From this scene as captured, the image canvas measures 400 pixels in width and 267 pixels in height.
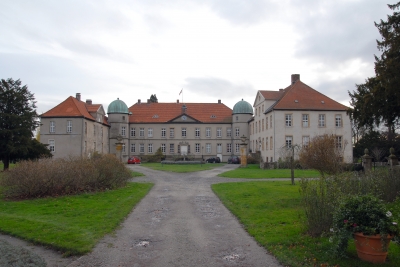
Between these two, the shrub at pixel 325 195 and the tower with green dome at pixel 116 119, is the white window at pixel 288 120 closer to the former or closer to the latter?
the tower with green dome at pixel 116 119

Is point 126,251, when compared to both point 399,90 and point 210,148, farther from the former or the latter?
point 210,148

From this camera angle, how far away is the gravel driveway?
6.80 metres

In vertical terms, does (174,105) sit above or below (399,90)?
above

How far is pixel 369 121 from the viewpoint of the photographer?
16094mm

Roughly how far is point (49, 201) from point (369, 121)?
13836mm

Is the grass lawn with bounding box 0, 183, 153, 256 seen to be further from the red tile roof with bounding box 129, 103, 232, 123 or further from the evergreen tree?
the red tile roof with bounding box 129, 103, 232, 123

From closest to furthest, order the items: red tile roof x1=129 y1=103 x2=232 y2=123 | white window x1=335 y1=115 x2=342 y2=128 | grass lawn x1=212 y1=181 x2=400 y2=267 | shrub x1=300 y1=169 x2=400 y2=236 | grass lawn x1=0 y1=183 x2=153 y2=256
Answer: grass lawn x1=212 y1=181 x2=400 y2=267 < shrub x1=300 y1=169 x2=400 y2=236 < grass lawn x1=0 y1=183 x2=153 y2=256 < white window x1=335 y1=115 x2=342 y2=128 < red tile roof x1=129 y1=103 x2=232 y2=123

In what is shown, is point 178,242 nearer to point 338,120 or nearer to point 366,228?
point 366,228

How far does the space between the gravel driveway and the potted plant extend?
1.31m

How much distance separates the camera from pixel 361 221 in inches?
250

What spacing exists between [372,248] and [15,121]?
29.7 m

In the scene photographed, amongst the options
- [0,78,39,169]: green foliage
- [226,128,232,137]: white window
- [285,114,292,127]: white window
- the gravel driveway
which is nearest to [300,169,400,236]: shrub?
the gravel driveway

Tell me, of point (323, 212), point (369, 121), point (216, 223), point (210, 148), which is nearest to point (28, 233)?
point (216, 223)

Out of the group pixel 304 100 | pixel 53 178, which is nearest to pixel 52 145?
pixel 304 100
